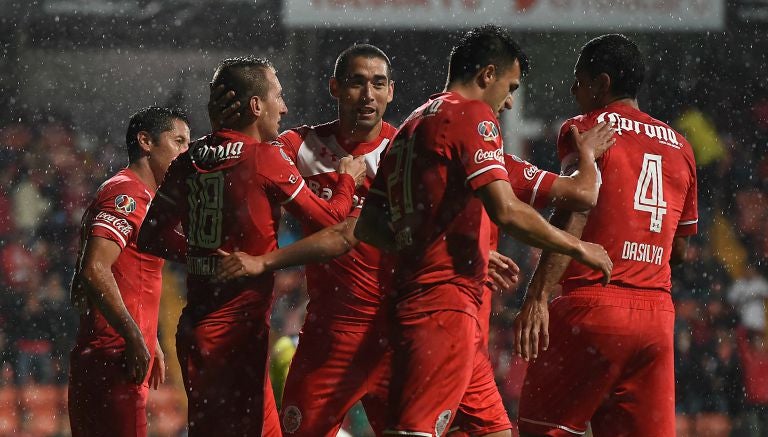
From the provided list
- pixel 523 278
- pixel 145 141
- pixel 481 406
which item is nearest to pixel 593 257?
pixel 481 406

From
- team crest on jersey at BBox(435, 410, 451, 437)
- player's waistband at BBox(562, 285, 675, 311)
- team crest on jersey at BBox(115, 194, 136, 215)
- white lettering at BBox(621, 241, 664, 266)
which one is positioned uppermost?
team crest on jersey at BBox(115, 194, 136, 215)

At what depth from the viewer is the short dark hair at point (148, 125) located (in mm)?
6160

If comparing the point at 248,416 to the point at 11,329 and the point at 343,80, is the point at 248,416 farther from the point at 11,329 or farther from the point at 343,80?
the point at 11,329

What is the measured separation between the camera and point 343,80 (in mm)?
5758

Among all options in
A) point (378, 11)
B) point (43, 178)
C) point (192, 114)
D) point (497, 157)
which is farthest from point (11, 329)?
point (497, 157)

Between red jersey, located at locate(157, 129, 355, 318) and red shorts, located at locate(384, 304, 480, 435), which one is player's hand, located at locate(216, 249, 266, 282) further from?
red shorts, located at locate(384, 304, 480, 435)

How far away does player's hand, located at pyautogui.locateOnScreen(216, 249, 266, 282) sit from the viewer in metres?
4.62

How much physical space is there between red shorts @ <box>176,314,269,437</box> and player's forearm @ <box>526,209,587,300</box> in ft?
3.81

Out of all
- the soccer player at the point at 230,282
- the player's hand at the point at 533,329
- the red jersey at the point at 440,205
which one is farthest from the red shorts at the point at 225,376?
the player's hand at the point at 533,329

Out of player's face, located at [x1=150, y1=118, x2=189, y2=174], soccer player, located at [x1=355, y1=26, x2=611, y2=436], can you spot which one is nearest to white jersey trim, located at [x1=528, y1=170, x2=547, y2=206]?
soccer player, located at [x1=355, y1=26, x2=611, y2=436]

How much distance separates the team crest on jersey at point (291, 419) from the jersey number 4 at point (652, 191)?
178cm

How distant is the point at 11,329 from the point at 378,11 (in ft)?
A: 19.3

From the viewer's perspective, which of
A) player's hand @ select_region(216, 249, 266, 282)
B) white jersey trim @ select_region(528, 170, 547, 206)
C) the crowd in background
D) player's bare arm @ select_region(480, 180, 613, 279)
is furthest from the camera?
the crowd in background

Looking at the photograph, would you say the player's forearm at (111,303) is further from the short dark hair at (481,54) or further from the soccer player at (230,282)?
the short dark hair at (481,54)
